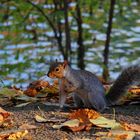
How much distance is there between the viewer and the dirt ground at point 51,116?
3258mm

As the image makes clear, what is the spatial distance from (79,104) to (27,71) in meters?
4.11

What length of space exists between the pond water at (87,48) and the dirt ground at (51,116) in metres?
3.57

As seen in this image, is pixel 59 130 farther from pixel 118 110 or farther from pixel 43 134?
pixel 118 110

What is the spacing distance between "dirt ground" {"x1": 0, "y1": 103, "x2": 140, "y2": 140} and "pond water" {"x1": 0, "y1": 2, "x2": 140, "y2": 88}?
11.7 feet

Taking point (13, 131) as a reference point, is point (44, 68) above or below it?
below

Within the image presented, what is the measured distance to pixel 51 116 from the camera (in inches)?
148

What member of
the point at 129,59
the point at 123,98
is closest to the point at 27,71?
the point at 129,59

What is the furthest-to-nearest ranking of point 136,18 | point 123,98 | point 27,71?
point 136,18, point 27,71, point 123,98

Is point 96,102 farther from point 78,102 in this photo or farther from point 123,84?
point 123,84

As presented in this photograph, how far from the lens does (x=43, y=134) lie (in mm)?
3307

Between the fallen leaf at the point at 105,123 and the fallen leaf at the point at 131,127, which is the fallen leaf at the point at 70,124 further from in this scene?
the fallen leaf at the point at 131,127

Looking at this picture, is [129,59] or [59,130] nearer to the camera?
[59,130]

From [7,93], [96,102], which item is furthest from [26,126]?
[7,93]

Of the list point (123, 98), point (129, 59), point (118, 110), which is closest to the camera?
point (118, 110)
